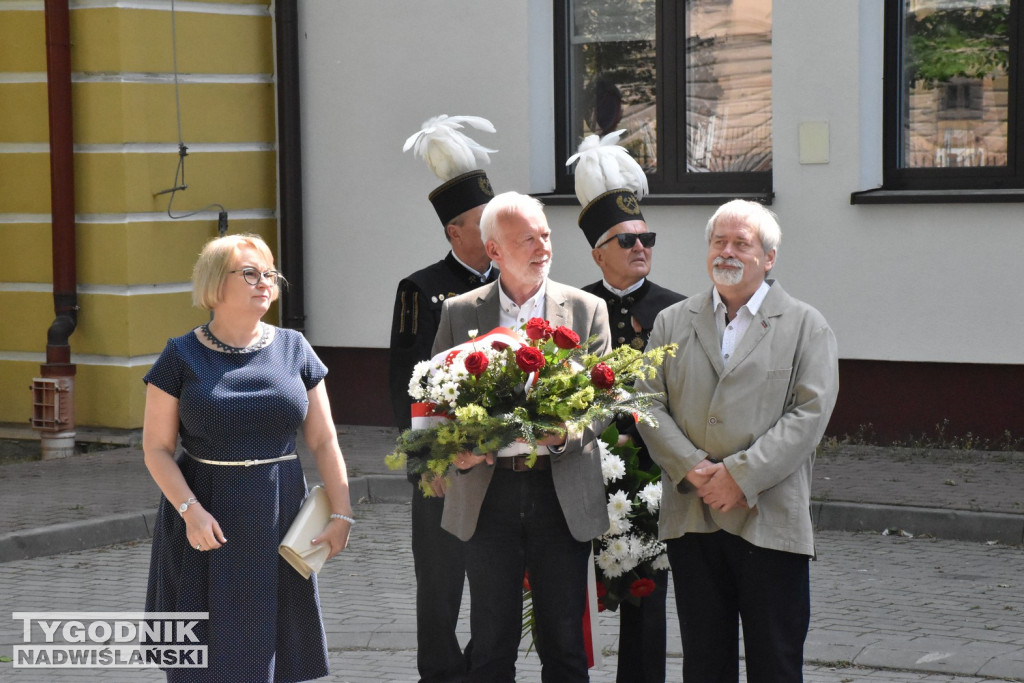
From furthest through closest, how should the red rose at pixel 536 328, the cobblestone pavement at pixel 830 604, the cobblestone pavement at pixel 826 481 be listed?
the cobblestone pavement at pixel 826 481, the cobblestone pavement at pixel 830 604, the red rose at pixel 536 328

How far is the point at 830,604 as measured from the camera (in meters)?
7.23

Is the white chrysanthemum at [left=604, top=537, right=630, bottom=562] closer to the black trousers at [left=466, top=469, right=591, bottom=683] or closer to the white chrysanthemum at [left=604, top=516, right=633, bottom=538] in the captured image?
the white chrysanthemum at [left=604, top=516, right=633, bottom=538]

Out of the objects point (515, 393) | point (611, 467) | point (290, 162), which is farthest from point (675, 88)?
point (515, 393)

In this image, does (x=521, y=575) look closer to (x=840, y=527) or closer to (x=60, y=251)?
(x=840, y=527)

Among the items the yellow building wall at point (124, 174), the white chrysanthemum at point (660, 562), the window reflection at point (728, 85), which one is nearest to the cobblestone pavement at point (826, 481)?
the yellow building wall at point (124, 174)

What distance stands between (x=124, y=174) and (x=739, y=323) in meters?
7.85

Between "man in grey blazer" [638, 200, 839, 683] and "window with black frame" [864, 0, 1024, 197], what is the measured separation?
20.4 feet

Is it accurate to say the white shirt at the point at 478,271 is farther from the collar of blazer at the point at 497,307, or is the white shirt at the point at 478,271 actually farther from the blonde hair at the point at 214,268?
the blonde hair at the point at 214,268

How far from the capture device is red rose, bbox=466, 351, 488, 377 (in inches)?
176

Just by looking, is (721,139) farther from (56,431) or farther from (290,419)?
(290,419)

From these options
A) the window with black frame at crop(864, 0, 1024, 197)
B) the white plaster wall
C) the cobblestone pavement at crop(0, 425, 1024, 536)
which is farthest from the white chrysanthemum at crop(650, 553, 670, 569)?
the window with black frame at crop(864, 0, 1024, 197)

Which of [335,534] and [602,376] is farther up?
[602,376]

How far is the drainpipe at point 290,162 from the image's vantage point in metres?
12.5

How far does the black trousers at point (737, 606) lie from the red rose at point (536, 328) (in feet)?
2.75
